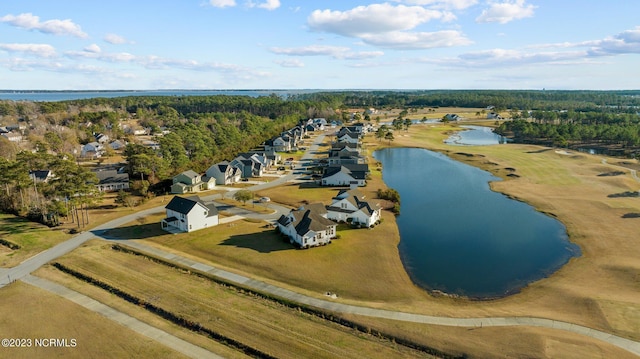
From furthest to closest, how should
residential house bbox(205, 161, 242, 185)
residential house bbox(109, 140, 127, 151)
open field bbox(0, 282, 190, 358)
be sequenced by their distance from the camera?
residential house bbox(109, 140, 127, 151), residential house bbox(205, 161, 242, 185), open field bbox(0, 282, 190, 358)

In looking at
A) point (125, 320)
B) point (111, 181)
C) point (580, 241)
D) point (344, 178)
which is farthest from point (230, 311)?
point (111, 181)

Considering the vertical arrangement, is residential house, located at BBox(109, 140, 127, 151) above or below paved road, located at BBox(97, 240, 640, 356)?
above

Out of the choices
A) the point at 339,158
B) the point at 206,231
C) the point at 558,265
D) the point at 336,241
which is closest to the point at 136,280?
the point at 206,231

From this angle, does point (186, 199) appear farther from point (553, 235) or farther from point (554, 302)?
point (553, 235)

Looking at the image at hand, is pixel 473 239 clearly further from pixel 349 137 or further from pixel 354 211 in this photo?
pixel 349 137

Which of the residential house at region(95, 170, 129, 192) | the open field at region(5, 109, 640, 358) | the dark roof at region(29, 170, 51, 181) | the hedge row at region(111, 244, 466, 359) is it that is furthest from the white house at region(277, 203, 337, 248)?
the dark roof at region(29, 170, 51, 181)

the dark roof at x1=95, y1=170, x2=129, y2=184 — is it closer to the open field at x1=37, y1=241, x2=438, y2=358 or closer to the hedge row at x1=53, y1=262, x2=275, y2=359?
the open field at x1=37, y1=241, x2=438, y2=358
